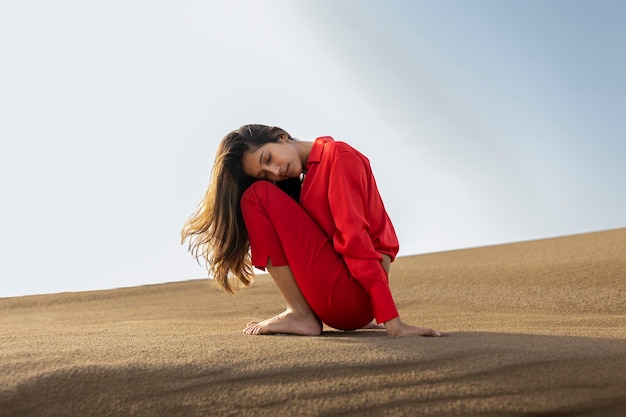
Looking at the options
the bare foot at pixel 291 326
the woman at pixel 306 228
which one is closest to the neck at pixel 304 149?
the woman at pixel 306 228

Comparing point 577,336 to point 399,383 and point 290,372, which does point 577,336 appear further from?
point 290,372

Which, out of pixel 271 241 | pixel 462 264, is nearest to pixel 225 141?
pixel 271 241

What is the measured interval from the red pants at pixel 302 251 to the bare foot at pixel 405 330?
181 mm

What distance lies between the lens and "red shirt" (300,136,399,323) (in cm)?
238

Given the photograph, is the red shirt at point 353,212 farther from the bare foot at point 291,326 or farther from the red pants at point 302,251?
the bare foot at point 291,326

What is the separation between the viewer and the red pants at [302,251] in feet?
8.00

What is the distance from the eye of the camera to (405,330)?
2.30 metres

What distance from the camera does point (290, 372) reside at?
6.15ft

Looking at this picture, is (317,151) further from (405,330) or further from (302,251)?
(405,330)

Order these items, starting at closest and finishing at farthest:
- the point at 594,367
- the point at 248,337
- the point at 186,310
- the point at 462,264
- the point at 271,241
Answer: the point at 594,367
the point at 248,337
the point at 271,241
the point at 186,310
the point at 462,264

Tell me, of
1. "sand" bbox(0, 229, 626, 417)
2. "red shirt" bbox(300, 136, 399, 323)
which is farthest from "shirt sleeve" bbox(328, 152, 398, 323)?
"sand" bbox(0, 229, 626, 417)

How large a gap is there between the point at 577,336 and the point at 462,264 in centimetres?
295

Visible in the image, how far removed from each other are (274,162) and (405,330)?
746 mm

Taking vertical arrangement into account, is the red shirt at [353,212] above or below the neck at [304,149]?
below
